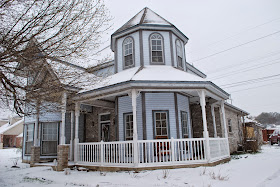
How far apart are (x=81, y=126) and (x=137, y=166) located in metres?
6.23

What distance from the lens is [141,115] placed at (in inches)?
403

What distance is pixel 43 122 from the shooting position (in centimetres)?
1231

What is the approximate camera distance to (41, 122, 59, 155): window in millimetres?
11945

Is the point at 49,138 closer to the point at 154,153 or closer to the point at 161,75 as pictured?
the point at 154,153

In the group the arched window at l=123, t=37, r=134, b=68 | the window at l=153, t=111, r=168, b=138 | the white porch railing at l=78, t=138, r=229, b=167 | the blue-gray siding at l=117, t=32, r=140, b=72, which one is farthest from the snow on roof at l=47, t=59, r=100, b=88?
the arched window at l=123, t=37, r=134, b=68

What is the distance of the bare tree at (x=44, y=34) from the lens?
5.11 meters

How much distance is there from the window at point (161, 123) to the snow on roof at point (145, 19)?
512 cm

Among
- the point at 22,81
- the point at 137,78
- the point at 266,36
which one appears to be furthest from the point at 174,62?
the point at 266,36

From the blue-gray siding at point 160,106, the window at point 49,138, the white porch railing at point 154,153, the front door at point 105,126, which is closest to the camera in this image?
the white porch railing at point 154,153

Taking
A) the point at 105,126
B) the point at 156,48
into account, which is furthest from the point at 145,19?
the point at 105,126

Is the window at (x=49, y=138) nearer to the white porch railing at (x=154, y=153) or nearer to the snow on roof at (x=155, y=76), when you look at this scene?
the white porch railing at (x=154, y=153)

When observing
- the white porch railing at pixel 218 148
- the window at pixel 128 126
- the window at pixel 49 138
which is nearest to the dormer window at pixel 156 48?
the window at pixel 128 126

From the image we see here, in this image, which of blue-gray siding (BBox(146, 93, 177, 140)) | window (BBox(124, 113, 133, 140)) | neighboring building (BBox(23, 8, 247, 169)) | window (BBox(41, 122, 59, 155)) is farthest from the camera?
window (BBox(41, 122, 59, 155))

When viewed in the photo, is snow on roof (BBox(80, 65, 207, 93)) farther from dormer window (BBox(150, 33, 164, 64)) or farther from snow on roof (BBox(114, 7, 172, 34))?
snow on roof (BBox(114, 7, 172, 34))
